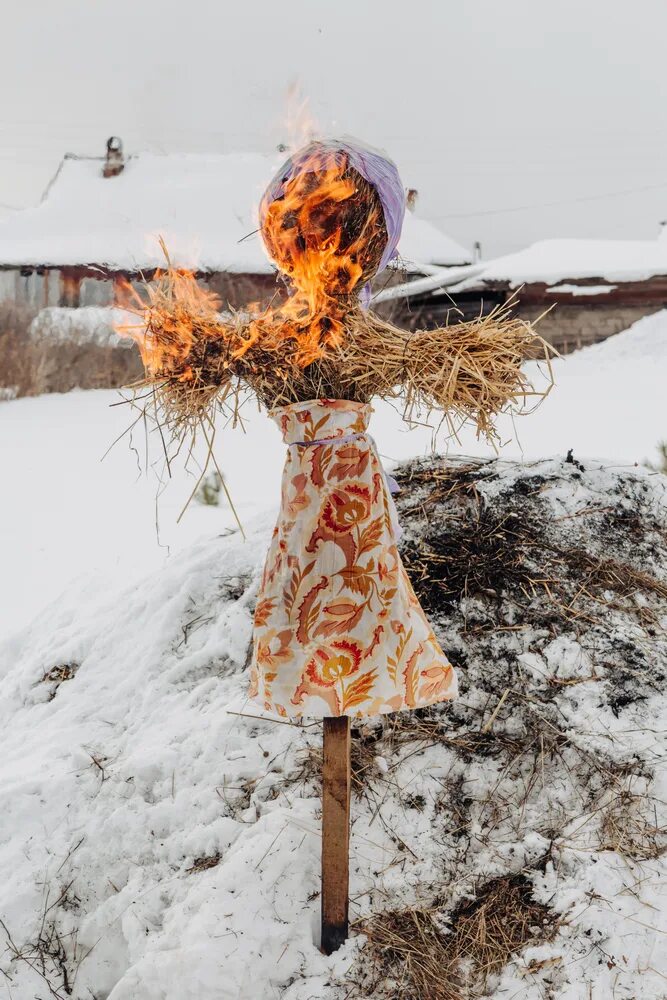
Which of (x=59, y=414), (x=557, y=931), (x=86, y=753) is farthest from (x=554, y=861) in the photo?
(x=59, y=414)

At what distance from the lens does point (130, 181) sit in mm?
20328

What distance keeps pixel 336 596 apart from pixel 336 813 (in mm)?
651

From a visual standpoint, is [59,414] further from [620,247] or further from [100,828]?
[620,247]

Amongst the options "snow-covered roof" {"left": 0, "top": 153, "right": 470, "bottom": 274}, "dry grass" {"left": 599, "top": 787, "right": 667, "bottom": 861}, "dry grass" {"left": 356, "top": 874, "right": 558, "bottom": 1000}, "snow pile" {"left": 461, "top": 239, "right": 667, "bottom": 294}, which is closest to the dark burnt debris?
"dry grass" {"left": 599, "top": 787, "right": 667, "bottom": 861}

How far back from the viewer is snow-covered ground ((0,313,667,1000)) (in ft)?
7.32

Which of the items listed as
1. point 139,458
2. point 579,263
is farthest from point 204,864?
point 579,263

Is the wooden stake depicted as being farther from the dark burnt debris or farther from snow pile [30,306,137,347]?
snow pile [30,306,137,347]

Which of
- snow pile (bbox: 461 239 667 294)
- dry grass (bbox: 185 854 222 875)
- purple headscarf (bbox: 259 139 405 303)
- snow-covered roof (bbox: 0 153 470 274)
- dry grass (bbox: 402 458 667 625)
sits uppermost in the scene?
snow-covered roof (bbox: 0 153 470 274)

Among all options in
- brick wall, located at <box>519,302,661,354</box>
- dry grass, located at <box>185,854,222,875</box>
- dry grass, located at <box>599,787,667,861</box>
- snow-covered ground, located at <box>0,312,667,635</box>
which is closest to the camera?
dry grass, located at <box>599,787,667,861</box>

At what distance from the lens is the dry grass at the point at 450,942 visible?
2180 millimetres

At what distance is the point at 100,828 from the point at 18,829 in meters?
0.35

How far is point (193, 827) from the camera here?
9.04 ft

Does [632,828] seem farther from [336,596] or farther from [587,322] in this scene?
[587,322]

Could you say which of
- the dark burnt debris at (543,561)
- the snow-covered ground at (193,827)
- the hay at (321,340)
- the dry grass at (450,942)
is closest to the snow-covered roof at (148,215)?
the snow-covered ground at (193,827)
